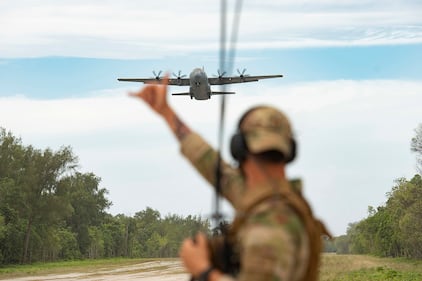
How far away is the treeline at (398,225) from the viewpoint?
73.8 metres

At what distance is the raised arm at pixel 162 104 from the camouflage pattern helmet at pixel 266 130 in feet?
1.25

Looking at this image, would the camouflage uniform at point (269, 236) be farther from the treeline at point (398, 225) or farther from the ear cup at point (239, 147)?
the treeline at point (398, 225)

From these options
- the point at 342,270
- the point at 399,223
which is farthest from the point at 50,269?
the point at 399,223

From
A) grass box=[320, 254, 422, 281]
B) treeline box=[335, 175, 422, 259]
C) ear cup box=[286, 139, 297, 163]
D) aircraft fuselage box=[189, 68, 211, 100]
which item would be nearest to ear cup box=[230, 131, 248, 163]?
ear cup box=[286, 139, 297, 163]

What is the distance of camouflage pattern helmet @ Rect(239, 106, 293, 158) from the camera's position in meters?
2.02

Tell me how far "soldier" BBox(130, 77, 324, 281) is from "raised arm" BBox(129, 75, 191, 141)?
1.23ft

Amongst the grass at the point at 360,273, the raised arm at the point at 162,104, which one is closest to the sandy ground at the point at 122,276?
the grass at the point at 360,273

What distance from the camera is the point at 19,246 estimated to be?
66.2m

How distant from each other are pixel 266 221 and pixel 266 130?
0.96ft

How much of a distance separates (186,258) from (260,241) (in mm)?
283

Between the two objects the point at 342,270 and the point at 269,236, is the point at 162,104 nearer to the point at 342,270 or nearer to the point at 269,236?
the point at 269,236

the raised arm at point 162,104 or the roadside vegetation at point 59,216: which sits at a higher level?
the roadside vegetation at point 59,216

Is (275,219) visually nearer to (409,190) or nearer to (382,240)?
(409,190)

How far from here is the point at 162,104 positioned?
2508 mm
